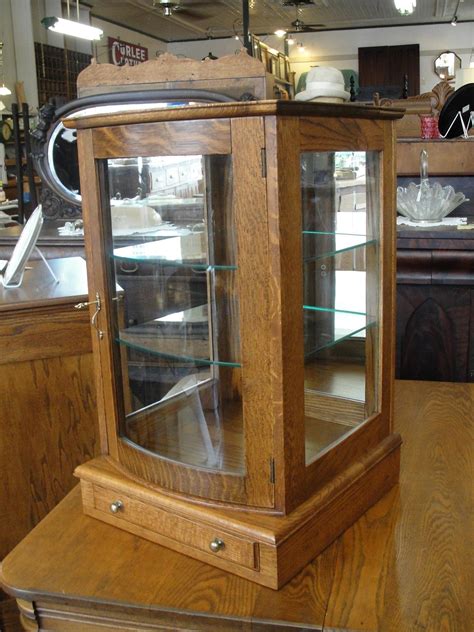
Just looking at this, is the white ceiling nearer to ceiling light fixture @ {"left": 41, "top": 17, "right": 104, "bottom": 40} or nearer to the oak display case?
ceiling light fixture @ {"left": 41, "top": 17, "right": 104, "bottom": 40}

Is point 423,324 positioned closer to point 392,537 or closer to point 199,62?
point 199,62

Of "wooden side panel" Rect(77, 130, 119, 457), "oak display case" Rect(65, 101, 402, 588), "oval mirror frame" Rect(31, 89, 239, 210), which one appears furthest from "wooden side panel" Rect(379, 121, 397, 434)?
"oval mirror frame" Rect(31, 89, 239, 210)

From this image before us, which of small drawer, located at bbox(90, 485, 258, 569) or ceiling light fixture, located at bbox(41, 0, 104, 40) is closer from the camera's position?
small drawer, located at bbox(90, 485, 258, 569)

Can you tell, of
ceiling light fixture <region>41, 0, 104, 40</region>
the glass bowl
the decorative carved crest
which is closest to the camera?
the decorative carved crest

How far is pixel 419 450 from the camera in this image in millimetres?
1300

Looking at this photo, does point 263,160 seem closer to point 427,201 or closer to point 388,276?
point 388,276

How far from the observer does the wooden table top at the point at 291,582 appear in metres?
0.88

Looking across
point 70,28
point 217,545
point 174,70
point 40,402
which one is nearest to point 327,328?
point 217,545

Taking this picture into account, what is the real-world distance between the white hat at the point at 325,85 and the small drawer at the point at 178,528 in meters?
1.06

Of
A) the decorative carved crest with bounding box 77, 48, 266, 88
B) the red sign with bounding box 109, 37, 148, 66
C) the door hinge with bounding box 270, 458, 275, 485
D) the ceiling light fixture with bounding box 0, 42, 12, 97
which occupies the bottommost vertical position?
the door hinge with bounding box 270, 458, 275, 485

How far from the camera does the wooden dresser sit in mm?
1748

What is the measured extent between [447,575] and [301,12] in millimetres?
13055

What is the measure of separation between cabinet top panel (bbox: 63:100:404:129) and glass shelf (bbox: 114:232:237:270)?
16 cm

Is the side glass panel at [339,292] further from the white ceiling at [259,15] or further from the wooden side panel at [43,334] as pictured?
the white ceiling at [259,15]
